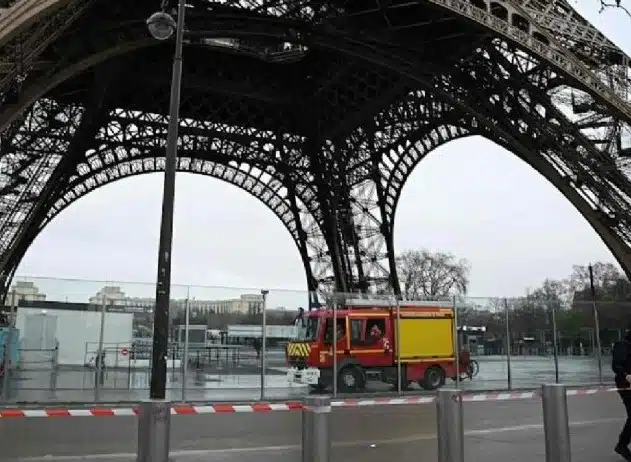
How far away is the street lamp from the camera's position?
9562 mm

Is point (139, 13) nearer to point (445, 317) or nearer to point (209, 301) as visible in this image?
point (209, 301)

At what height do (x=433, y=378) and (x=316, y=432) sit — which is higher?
(x=316, y=432)

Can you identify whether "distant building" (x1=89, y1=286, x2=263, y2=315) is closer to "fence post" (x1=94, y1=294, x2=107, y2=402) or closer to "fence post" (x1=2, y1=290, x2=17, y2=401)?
"fence post" (x1=94, y1=294, x2=107, y2=402)

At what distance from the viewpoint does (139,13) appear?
27031 mm

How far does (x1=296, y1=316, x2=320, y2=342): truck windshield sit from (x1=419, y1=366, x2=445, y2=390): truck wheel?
420 centimetres

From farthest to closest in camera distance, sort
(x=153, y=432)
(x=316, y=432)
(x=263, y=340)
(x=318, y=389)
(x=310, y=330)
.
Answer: (x=310, y=330) → (x=318, y=389) → (x=263, y=340) → (x=316, y=432) → (x=153, y=432)

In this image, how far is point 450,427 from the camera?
→ 282 inches

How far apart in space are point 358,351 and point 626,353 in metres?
13.5

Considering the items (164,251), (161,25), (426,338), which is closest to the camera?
(164,251)

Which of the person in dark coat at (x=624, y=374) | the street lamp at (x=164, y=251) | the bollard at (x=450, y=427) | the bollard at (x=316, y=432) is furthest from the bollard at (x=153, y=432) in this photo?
the person in dark coat at (x=624, y=374)

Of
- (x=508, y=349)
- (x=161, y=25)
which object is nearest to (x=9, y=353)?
(x=161, y=25)

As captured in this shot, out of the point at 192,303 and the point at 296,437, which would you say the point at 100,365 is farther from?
the point at 296,437

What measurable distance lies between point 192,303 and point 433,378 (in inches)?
355

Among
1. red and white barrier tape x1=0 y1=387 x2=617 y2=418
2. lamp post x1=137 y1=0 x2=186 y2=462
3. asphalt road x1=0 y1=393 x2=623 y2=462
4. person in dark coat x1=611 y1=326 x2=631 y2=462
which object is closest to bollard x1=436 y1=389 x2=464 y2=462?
red and white barrier tape x1=0 y1=387 x2=617 y2=418
